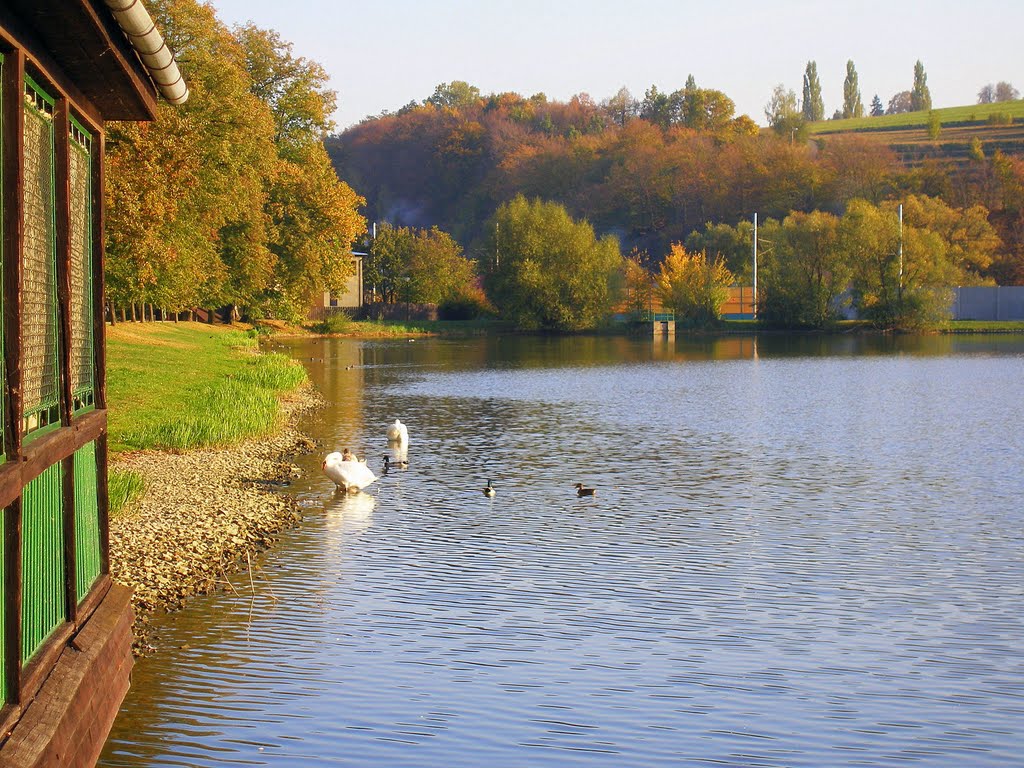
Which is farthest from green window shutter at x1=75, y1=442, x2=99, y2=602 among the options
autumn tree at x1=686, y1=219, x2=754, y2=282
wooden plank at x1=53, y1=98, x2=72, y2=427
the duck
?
autumn tree at x1=686, y1=219, x2=754, y2=282

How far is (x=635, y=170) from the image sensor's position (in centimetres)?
13250

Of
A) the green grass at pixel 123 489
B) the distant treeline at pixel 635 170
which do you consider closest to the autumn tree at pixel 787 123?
the distant treeline at pixel 635 170

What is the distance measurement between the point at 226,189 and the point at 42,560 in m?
35.6

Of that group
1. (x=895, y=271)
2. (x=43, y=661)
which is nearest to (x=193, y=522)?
(x=43, y=661)

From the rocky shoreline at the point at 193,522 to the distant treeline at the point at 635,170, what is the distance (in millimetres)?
A: 78258

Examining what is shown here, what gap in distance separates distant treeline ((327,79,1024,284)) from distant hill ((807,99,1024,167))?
8.53m

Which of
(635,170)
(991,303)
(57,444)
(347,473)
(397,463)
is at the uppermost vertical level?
(635,170)

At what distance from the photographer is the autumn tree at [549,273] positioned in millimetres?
86812

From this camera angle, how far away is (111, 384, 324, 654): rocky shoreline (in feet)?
38.8

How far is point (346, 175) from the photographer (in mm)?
158125

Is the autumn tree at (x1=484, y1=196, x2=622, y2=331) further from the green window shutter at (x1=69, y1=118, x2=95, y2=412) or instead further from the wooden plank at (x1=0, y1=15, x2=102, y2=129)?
the wooden plank at (x1=0, y1=15, x2=102, y2=129)

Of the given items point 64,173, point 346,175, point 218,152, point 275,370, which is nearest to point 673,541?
point 64,173

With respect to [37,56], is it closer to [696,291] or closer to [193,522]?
[193,522]

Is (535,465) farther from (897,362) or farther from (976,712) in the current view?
(897,362)
